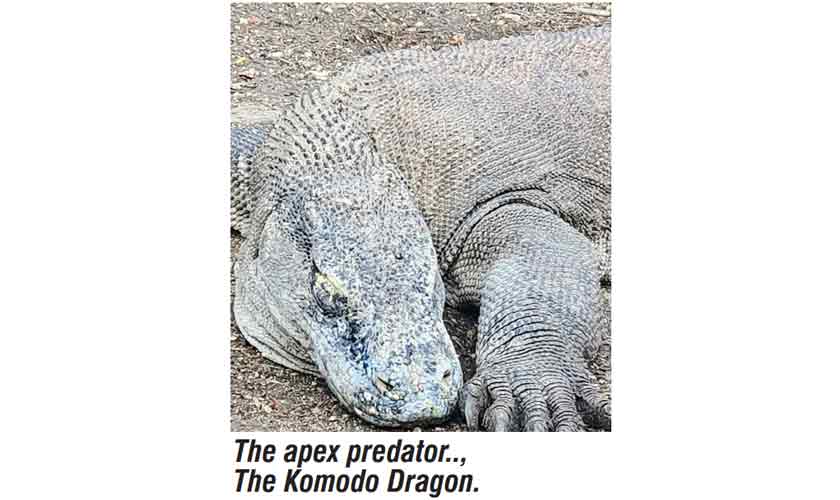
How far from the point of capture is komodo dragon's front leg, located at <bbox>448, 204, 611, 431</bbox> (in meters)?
4.64

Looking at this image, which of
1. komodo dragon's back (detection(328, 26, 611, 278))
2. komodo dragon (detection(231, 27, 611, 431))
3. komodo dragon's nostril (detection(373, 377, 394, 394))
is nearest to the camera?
komodo dragon's nostril (detection(373, 377, 394, 394))

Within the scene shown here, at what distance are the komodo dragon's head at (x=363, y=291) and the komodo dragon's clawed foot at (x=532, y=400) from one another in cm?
19

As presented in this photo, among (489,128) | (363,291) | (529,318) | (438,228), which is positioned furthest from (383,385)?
(489,128)

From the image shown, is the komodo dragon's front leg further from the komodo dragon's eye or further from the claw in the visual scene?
the komodo dragon's eye

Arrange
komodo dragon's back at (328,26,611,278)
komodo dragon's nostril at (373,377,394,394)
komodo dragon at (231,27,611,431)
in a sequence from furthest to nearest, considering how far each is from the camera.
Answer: komodo dragon's back at (328,26,611,278) < komodo dragon at (231,27,611,431) < komodo dragon's nostril at (373,377,394,394)

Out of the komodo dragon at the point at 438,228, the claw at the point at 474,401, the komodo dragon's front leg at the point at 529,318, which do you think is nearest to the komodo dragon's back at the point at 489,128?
the komodo dragon at the point at 438,228

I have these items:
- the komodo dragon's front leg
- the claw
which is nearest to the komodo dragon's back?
the komodo dragon's front leg

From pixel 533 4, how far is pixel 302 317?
9.90 ft

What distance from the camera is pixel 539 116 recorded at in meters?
6.01

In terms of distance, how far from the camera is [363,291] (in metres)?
4.58

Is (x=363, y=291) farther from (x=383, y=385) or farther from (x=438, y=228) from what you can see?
(x=438, y=228)

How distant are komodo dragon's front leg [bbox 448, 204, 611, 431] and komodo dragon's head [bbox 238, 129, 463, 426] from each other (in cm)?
29
